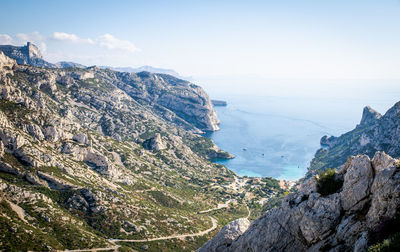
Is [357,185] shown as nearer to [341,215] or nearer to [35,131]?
[341,215]

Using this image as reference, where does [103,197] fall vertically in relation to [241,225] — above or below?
below

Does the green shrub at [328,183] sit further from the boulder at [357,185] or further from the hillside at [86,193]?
the hillside at [86,193]

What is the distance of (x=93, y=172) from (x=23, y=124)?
116 feet

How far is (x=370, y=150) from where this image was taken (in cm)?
16538

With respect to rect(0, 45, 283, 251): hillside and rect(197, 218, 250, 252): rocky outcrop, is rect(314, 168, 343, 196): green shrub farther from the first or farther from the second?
rect(0, 45, 283, 251): hillside

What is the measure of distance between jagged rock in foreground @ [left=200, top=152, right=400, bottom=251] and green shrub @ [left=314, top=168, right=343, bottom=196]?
0.74 metres

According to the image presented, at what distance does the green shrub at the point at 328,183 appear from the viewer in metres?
28.3

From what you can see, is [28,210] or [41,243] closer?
[41,243]

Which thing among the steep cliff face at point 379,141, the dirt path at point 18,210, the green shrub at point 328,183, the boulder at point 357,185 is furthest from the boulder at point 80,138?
the steep cliff face at point 379,141

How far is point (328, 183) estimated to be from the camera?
29.2 metres

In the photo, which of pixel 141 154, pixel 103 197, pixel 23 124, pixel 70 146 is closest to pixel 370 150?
pixel 141 154

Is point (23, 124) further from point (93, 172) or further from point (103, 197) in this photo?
point (103, 197)

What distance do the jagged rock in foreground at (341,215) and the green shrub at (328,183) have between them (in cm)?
74

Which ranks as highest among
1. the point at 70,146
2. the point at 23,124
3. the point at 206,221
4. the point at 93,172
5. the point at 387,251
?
the point at 387,251
